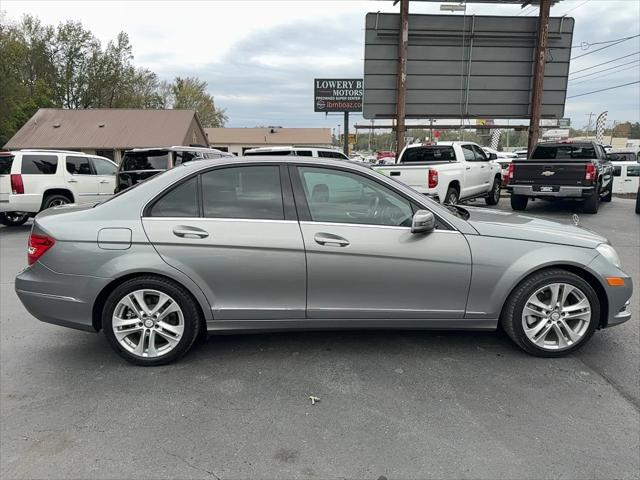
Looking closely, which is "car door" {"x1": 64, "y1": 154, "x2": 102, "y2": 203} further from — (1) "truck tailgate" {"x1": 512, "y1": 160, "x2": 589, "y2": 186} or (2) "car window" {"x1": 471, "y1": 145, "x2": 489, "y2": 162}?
(1) "truck tailgate" {"x1": 512, "y1": 160, "x2": 589, "y2": 186}

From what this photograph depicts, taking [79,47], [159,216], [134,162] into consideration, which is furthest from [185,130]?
[159,216]

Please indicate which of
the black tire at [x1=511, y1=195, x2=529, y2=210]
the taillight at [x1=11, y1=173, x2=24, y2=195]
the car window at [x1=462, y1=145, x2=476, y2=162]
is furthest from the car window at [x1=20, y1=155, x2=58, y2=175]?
the black tire at [x1=511, y1=195, x2=529, y2=210]

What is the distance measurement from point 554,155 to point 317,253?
1235cm

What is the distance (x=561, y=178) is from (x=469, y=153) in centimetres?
257

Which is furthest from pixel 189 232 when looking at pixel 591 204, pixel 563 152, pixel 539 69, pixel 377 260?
pixel 539 69

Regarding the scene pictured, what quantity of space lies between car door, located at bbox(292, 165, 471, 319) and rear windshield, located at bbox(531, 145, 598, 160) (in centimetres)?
1158

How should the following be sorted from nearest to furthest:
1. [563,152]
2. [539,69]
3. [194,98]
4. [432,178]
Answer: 1. [432,178]
2. [563,152]
3. [539,69]
4. [194,98]

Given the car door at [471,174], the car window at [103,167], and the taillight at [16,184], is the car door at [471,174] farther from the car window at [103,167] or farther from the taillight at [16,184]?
the taillight at [16,184]

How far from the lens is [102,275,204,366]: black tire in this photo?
3385mm

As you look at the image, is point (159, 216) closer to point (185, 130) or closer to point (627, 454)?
point (627, 454)

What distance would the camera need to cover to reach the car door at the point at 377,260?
3395mm

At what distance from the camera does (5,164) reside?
10.1m

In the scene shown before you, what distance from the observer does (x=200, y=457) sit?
249 centimetres

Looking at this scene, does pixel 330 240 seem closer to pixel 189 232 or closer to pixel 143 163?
pixel 189 232
